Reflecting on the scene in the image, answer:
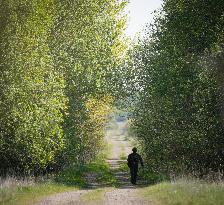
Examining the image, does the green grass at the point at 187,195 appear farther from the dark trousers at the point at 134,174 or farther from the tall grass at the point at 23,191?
the dark trousers at the point at 134,174

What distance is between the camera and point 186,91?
88.2 feet

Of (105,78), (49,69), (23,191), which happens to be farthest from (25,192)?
(105,78)

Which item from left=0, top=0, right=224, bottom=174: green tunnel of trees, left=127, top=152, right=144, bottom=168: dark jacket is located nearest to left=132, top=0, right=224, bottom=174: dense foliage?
left=0, top=0, right=224, bottom=174: green tunnel of trees

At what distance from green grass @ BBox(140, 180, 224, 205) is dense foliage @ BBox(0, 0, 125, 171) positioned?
7.62 m

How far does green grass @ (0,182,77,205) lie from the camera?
19062 mm

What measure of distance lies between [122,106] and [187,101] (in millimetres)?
14088

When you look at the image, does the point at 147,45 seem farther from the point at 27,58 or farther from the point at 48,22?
the point at 27,58

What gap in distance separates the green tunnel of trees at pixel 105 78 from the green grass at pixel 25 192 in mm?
2444

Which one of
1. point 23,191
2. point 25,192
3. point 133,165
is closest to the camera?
point 25,192

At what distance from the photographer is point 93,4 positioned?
117 feet

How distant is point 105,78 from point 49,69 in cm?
1156

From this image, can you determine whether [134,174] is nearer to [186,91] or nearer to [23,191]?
[186,91]

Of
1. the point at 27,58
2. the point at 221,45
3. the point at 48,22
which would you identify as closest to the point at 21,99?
the point at 27,58

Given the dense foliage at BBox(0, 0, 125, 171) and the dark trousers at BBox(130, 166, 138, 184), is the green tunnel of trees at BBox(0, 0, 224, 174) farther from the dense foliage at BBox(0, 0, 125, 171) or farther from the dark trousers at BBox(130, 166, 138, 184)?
the dark trousers at BBox(130, 166, 138, 184)
